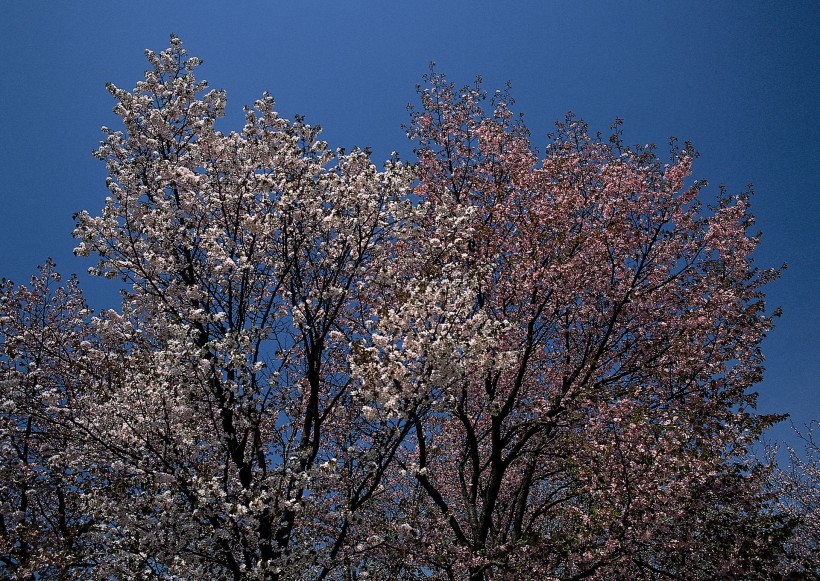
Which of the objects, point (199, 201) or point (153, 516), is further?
point (199, 201)

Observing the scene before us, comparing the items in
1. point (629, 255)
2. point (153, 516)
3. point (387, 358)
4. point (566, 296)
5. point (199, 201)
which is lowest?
point (153, 516)

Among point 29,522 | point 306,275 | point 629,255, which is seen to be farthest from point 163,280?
point 629,255

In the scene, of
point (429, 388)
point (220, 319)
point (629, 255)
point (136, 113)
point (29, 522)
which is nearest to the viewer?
point (429, 388)

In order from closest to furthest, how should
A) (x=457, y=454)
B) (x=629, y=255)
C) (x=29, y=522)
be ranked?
(x=29, y=522)
(x=629, y=255)
(x=457, y=454)

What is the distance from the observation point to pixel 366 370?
10227 millimetres

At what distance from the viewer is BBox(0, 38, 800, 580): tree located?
10.6 meters

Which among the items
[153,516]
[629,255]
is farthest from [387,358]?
[629,255]

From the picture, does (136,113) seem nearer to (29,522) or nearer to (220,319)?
(220,319)

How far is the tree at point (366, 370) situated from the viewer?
10.6m

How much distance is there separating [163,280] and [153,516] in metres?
4.96

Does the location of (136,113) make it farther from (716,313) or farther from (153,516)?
(716,313)

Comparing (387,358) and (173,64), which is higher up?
(173,64)

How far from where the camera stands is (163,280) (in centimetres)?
1234

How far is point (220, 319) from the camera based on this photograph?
11.1m
